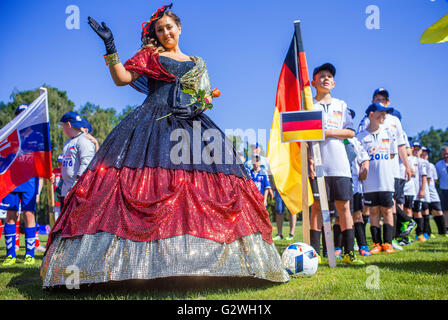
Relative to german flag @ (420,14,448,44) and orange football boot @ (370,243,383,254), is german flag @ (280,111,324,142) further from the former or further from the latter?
orange football boot @ (370,243,383,254)

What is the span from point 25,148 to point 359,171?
5.61 metres

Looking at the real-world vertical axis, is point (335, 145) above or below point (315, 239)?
above

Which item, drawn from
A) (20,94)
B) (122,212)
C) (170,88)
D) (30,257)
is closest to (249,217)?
(122,212)

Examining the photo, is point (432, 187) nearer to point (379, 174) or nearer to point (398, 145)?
point (398, 145)

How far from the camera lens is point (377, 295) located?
3.34 m

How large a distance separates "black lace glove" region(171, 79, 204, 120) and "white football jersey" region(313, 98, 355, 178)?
2089 mm

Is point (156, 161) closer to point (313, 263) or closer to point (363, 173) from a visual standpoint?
point (313, 263)

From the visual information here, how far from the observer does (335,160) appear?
573cm

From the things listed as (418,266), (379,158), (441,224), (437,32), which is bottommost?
(441,224)

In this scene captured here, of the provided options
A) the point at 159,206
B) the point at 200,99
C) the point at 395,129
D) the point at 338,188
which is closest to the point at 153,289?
the point at 159,206

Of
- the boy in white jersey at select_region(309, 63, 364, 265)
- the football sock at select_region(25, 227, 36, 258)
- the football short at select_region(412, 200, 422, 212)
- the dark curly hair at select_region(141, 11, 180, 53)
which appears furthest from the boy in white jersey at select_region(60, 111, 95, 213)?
the football short at select_region(412, 200, 422, 212)

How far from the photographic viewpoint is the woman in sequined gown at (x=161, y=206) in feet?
11.2
